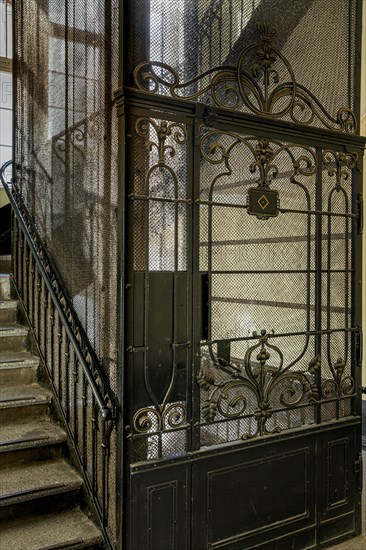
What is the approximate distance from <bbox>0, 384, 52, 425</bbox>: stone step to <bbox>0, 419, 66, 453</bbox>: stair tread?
1.5 inches

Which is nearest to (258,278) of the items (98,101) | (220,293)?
(220,293)

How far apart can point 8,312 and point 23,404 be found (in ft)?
3.01

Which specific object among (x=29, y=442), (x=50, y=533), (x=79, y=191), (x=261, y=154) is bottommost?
(x=50, y=533)

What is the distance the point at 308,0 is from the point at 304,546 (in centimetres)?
294

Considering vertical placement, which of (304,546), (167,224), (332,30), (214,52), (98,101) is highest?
(332,30)

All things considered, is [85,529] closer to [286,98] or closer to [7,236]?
[286,98]

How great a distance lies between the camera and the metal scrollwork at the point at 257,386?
2332 mm

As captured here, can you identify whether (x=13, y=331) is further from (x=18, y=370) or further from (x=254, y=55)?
(x=254, y=55)

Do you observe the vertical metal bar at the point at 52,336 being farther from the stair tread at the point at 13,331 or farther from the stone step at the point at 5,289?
the stone step at the point at 5,289

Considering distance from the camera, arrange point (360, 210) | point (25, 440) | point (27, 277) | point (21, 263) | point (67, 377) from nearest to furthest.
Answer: point (25, 440) → point (67, 377) → point (360, 210) → point (27, 277) → point (21, 263)

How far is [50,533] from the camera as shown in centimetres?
220

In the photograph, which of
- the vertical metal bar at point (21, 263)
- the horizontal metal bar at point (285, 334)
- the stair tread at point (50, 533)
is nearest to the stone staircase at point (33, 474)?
the stair tread at point (50, 533)

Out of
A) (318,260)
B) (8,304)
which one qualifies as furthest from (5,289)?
(318,260)

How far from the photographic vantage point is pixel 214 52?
2.32 meters
